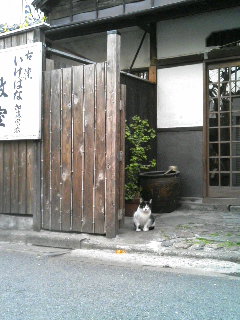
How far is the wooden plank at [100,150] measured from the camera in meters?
6.17

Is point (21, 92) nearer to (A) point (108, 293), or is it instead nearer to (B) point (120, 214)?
(B) point (120, 214)

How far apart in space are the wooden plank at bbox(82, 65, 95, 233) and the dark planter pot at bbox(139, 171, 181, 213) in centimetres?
214

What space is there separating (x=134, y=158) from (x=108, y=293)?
4310 millimetres

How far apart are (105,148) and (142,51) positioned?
455 cm

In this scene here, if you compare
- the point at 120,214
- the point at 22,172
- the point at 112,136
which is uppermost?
the point at 112,136

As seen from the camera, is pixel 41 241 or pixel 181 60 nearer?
pixel 41 241

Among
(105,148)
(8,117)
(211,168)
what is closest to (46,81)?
(8,117)

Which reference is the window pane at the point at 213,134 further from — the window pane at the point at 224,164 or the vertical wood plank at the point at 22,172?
Answer: the vertical wood plank at the point at 22,172

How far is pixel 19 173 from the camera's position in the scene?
705cm

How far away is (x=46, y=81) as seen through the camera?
6738mm

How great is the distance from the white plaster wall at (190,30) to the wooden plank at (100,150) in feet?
11.8

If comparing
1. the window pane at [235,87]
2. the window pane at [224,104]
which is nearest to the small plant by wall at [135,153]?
the window pane at [224,104]

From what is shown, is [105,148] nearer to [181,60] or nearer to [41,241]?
[41,241]

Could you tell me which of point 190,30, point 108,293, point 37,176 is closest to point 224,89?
point 190,30
